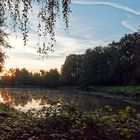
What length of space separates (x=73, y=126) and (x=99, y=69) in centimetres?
11954

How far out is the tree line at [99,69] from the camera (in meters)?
113

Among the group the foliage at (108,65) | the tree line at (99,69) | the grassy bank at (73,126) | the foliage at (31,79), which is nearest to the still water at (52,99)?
the grassy bank at (73,126)

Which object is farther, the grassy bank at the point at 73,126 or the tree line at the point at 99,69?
the tree line at the point at 99,69

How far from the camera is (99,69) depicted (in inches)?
5084

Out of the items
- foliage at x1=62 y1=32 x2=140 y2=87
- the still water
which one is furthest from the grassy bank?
foliage at x1=62 y1=32 x2=140 y2=87

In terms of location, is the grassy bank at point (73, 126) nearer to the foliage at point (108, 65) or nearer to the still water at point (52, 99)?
the still water at point (52, 99)

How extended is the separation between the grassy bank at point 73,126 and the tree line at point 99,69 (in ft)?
251

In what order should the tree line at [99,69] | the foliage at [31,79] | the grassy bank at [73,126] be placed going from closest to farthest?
the grassy bank at [73,126], the tree line at [99,69], the foliage at [31,79]

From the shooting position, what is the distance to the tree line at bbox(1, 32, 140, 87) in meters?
113

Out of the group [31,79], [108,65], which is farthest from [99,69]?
[31,79]

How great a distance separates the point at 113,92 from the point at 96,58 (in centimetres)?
4134

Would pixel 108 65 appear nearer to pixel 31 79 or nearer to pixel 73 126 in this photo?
pixel 31 79

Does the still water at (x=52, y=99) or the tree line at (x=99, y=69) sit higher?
the tree line at (x=99, y=69)

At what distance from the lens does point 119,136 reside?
30.7ft
